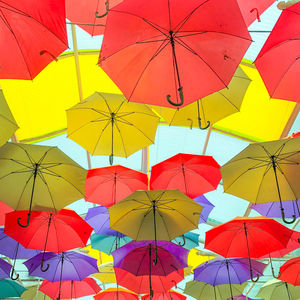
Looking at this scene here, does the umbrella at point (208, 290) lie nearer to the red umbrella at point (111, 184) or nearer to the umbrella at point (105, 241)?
the umbrella at point (105, 241)

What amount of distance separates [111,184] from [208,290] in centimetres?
473

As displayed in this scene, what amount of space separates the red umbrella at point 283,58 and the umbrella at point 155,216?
2562mm

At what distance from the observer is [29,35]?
12.1 feet

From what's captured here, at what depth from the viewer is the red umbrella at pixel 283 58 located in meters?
3.89

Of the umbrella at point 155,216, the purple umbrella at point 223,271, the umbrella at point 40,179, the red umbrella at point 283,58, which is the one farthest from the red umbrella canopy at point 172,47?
the purple umbrella at point 223,271

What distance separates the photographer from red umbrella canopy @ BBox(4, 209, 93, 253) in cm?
705

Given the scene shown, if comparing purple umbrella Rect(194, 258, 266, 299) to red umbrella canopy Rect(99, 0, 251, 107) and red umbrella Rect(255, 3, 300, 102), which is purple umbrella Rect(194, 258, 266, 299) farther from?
red umbrella canopy Rect(99, 0, 251, 107)

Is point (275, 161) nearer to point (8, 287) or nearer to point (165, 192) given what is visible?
point (165, 192)

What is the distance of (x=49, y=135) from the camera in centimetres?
919

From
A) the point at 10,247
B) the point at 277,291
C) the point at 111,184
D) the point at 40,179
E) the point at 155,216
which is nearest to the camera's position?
the point at 40,179

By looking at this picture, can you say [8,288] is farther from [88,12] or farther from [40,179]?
[88,12]

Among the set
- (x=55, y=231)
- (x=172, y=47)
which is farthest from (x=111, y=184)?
(x=172, y=47)

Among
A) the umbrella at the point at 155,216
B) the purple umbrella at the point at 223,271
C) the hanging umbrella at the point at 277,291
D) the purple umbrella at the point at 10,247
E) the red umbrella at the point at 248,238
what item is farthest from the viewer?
the hanging umbrella at the point at 277,291

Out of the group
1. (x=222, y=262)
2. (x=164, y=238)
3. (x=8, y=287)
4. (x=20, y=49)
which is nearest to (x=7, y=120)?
(x=20, y=49)
